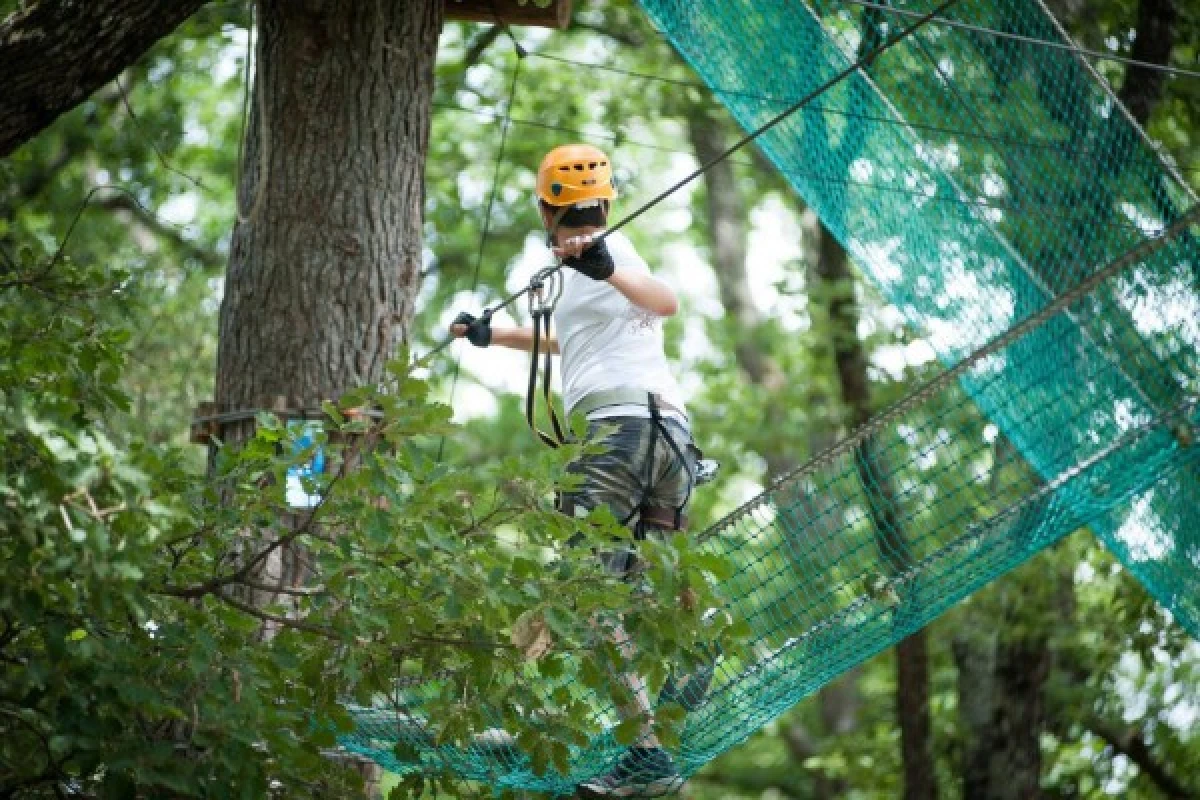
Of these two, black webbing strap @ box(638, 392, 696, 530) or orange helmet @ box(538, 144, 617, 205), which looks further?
orange helmet @ box(538, 144, 617, 205)

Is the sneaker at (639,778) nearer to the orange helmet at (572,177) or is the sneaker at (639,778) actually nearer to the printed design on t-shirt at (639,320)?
the printed design on t-shirt at (639,320)

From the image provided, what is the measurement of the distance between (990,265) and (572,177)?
3.76ft

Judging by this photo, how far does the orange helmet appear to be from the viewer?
384cm

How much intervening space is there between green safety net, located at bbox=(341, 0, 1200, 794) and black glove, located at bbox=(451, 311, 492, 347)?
2.26ft

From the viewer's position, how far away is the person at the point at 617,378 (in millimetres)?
3617

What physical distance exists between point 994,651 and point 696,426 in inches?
164

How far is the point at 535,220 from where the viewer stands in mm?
12148

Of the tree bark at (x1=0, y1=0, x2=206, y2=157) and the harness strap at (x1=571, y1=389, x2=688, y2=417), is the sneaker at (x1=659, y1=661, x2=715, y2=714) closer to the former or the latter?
the harness strap at (x1=571, y1=389, x2=688, y2=417)

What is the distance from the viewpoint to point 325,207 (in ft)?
13.1

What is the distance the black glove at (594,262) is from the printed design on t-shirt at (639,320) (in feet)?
0.69

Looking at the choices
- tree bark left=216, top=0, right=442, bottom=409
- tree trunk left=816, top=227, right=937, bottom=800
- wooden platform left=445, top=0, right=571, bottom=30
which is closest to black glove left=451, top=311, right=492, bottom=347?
tree bark left=216, top=0, right=442, bottom=409

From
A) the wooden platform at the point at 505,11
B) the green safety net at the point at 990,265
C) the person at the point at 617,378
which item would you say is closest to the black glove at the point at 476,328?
the person at the point at 617,378

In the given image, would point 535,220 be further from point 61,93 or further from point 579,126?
point 61,93

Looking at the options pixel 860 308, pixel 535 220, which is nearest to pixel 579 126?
pixel 535 220
